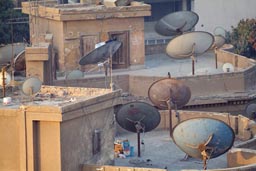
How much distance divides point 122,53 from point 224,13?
1405cm

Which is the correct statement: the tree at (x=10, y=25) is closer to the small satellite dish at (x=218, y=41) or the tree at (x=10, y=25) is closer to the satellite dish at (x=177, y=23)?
the satellite dish at (x=177, y=23)

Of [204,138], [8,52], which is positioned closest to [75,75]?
[8,52]

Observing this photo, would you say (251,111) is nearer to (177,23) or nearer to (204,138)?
(177,23)

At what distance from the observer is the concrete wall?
57.8 metres

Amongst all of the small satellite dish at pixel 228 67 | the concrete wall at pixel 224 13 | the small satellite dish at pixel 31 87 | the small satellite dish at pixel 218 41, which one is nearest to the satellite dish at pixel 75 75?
the small satellite dish at pixel 228 67

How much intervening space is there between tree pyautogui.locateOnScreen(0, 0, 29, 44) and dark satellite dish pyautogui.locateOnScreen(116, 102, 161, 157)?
707 inches

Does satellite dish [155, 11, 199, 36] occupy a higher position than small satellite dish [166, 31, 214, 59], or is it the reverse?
satellite dish [155, 11, 199, 36]

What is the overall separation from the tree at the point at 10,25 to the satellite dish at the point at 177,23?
6482mm

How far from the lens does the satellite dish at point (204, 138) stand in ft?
97.6

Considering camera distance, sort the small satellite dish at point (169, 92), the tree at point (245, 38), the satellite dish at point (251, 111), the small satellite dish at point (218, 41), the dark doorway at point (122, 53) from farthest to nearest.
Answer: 1. the tree at point (245, 38)
2. the small satellite dish at point (218, 41)
3. the dark doorway at point (122, 53)
4. the satellite dish at point (251, 111)
5. the small satellite dish at point (169, 92)

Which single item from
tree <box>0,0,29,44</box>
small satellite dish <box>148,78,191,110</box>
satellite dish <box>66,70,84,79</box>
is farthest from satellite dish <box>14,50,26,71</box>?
tree <box>0,0,29,44</box>

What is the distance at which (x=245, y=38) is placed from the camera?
178ft

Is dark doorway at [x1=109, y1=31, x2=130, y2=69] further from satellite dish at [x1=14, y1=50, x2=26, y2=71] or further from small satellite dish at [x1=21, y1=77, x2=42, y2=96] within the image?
small satellite dish at [x1=21, y1=77, x2=42, y2=96]

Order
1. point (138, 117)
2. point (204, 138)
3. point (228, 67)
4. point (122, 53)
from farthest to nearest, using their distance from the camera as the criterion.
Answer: point (122, 53)
point (228, 67)
point (138, 117)
point (204, 138)
